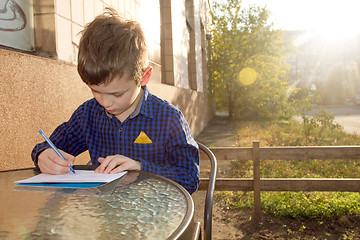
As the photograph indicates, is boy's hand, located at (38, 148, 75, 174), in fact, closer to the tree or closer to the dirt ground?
the dirt ground

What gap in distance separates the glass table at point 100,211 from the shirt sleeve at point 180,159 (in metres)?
0.25

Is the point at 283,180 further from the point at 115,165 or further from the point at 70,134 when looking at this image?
the point at 115,165

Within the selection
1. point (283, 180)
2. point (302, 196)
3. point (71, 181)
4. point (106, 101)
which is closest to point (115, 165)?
point (71, 181)

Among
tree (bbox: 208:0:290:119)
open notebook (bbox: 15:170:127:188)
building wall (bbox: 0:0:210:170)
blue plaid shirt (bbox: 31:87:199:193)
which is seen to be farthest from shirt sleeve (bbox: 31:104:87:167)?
tree (bbox: 208:0:290:119)

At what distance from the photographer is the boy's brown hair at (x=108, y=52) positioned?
1.43 m

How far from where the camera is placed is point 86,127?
6.11 ft

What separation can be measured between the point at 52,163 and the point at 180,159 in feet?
1.96

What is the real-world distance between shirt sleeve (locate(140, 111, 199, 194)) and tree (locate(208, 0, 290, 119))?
16.3 m

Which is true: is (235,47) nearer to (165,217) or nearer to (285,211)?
(285,211)

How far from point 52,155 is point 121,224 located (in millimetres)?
729

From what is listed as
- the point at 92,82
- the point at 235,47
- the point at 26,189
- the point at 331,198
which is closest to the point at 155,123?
the point at 92,82

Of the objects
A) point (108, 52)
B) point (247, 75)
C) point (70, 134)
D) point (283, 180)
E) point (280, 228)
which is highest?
point (247, 75)

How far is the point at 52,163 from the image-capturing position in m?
1.39

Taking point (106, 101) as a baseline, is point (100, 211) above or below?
below
